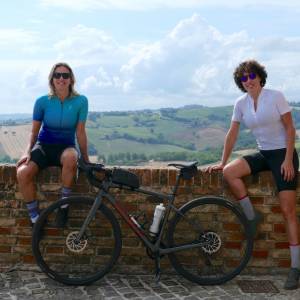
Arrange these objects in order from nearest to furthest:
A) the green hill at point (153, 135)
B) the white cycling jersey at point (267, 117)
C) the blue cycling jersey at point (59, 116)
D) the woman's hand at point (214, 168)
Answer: the white cycling jersey at point (267, 117), the blue cycling jersey at point (59, 116), the woman's hand at point (214, 168), the green hill at point (153, 135)

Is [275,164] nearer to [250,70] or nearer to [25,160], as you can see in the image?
[250,70]

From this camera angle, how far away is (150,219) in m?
5.23

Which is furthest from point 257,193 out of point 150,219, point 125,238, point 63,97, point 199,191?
point 63,97

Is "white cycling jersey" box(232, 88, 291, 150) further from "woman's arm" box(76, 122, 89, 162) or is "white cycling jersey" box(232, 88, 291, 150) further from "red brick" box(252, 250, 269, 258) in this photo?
"woman's arm" box(76, 122, 89, 162)

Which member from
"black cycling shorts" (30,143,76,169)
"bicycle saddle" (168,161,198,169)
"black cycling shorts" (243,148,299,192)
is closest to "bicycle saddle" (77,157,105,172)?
"black cycling shorts" (30,143,76,169)

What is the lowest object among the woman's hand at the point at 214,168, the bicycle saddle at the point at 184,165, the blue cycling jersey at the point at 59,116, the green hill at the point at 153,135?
the green hill at the point at 153,135

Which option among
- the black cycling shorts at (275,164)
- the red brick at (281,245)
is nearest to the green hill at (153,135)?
the red brick at (281,245)

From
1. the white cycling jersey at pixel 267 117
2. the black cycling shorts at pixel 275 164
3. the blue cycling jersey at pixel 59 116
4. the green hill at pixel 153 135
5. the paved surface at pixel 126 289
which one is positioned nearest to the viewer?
the paved surface at pixel 126 289

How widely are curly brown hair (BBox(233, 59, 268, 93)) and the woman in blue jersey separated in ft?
5.09

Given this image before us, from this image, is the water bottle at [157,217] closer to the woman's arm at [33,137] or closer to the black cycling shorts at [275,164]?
the black cycling shorts at [275,164]

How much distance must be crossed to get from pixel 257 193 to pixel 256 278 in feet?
2.90

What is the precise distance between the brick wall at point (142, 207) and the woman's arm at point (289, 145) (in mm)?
467

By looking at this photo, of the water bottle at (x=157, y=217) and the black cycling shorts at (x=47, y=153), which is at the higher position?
the black cycling shorts at (x=47, y=153)

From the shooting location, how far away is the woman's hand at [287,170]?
15.3 ft
